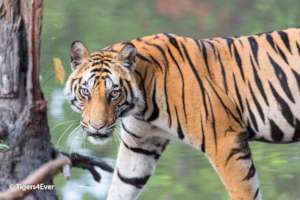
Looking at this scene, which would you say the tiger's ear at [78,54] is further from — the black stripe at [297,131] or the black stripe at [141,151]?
the black stripe at [297,131]

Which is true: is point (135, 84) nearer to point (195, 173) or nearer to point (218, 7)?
point (195, 173)

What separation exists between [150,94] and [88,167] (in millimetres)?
774

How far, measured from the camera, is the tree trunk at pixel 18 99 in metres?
4.07

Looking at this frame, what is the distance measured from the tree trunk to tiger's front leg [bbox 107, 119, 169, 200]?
122 centimetres

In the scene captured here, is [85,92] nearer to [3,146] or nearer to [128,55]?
[128,55]

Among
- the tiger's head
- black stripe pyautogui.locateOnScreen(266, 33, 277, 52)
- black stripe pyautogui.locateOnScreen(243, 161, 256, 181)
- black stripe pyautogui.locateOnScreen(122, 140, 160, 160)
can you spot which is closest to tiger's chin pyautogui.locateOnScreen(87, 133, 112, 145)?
the tiger's head

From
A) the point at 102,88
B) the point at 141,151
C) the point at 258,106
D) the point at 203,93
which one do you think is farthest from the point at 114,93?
the point at 258,106

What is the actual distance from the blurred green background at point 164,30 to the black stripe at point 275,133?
2.80 feet

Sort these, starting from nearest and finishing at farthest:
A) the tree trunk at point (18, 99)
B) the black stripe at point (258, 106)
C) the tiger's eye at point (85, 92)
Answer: the tree trunk at point (18, 99)
the tiger's eye at point (85, 92)
the black stripe at point (258, 106)

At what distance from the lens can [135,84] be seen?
16.4 feet

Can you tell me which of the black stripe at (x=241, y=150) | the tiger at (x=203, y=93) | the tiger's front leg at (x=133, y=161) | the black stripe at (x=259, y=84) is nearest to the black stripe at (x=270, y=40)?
the tiger at (x=203, y=93)

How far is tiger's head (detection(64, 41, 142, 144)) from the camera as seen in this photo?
191 inches

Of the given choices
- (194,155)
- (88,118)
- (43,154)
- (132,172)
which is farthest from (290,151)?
(43,154)

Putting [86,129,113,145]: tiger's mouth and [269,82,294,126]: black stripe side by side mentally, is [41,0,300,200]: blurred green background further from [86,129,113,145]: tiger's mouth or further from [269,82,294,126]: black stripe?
[269,82,294,126]: black stripe
